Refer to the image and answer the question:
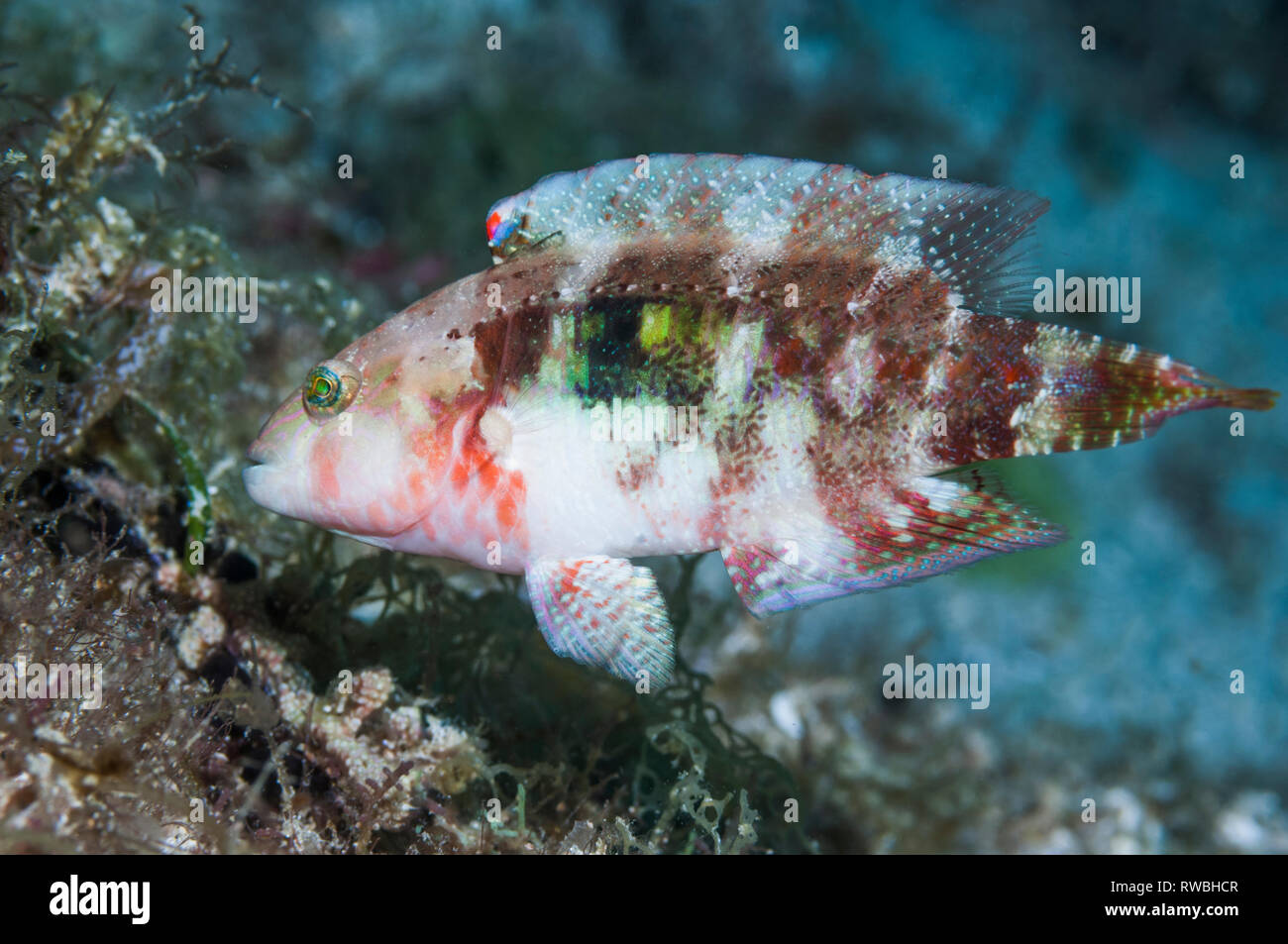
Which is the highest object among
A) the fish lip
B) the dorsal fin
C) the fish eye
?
the dorsal fin

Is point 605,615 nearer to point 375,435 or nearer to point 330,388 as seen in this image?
point 375,435

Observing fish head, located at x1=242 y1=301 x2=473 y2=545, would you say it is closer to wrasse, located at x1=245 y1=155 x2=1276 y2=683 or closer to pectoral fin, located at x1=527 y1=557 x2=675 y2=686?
wrasse, located at x1=245 y1=155 x2=1276 y2=683

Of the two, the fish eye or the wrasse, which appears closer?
the wrasse

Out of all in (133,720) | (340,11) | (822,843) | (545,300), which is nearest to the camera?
(133,720)

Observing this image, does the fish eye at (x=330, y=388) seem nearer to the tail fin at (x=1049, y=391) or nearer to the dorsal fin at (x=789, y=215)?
the dorsal fin at (x=789, y=215)

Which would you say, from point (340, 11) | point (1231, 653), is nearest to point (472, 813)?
point (340, 11)

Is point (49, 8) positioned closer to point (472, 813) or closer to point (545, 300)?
point (545, 300)

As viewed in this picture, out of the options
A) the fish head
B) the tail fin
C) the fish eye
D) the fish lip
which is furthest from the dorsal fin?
the fish lip

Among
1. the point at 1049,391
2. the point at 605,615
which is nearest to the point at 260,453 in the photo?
the point at 605,615
